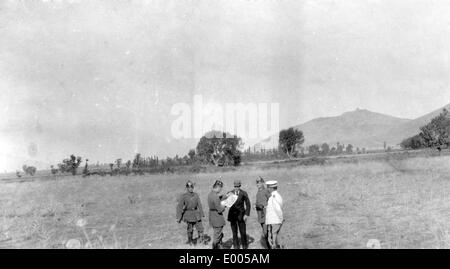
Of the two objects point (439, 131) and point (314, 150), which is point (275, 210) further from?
point (314, 150)

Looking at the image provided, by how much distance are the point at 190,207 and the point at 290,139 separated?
282ft

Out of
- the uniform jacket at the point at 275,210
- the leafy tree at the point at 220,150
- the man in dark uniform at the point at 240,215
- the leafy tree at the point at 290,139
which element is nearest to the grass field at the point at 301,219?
the man in dark uniform at the point at 240,215

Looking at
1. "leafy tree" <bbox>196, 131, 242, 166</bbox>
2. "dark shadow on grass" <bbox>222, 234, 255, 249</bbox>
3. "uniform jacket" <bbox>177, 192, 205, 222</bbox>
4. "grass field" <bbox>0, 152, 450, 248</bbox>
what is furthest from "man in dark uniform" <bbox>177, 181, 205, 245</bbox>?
"leafy tree" <bbox>196, 131, 242, 166</bbox>

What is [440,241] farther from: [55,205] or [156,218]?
[55,205]

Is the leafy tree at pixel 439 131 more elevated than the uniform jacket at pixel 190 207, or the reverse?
the leafy tree at pixel 439 131

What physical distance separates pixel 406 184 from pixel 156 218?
1362 centimetres

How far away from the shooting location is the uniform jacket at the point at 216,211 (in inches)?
369

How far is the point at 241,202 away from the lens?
9.56 meters

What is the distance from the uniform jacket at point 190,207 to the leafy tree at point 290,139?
8277 cm

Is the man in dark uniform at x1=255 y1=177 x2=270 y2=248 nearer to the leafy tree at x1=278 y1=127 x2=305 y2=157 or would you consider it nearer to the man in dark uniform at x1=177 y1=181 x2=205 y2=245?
the man in dark uniform at x1=177 y1=181 x2=205 y2=245

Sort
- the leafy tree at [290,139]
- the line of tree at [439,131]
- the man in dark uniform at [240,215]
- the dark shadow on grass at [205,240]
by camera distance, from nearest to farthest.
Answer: the man in dark uniform at [240,215] → the dark shadow on grass at [205,240] → the line of tree at [439,131] → the leafy tree at [290,139]

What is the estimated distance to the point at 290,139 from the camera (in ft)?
Result: 312

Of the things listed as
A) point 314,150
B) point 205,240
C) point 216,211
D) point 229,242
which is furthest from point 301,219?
point 314,150

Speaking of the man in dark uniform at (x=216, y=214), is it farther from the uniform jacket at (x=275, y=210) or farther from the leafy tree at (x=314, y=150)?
the leafy tree at (x=314, y=150)
